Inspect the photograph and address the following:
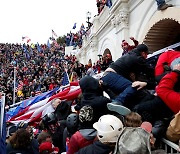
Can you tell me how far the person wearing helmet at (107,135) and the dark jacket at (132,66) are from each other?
5.23 ft

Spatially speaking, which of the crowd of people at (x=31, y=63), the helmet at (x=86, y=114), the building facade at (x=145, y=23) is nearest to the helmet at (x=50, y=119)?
the helmet at (x=86, y=114)

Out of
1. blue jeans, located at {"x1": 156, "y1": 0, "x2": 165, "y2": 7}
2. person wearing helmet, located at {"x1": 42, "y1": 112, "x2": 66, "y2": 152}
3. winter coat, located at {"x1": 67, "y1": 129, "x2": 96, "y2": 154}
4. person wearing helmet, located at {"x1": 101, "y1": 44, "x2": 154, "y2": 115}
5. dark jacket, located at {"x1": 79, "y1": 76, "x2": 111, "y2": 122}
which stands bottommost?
person wearing helmet, located at {"x1": 42, "y1": 112, "x2": 66, "y2": 152}

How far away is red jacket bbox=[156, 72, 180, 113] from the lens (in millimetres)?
3523

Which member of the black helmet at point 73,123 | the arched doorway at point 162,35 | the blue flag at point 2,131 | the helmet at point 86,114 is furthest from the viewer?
the arched doorway at point 162,35

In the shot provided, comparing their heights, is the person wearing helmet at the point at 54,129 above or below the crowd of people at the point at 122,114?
below

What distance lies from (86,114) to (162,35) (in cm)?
849

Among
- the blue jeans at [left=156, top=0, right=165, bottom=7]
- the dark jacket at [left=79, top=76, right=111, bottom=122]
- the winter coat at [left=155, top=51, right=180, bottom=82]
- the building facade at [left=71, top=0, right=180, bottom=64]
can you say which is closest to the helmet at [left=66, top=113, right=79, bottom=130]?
the dark jacket at [left=79, top=76, right=111, bottom=122]

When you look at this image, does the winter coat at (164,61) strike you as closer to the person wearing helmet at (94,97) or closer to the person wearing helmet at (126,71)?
the person wearing helmet at (126,71)

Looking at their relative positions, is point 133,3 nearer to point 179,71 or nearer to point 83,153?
point 179,71

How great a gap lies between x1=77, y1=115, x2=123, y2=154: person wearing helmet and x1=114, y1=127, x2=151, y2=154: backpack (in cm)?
39

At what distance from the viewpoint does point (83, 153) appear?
3.19 m

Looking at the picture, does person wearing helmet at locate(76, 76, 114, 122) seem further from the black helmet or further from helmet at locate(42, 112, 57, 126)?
helmet at locate(42, 112, 57, 126)

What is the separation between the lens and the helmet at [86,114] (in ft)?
12.4

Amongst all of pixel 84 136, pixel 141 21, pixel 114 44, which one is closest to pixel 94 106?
pixel 84 136
